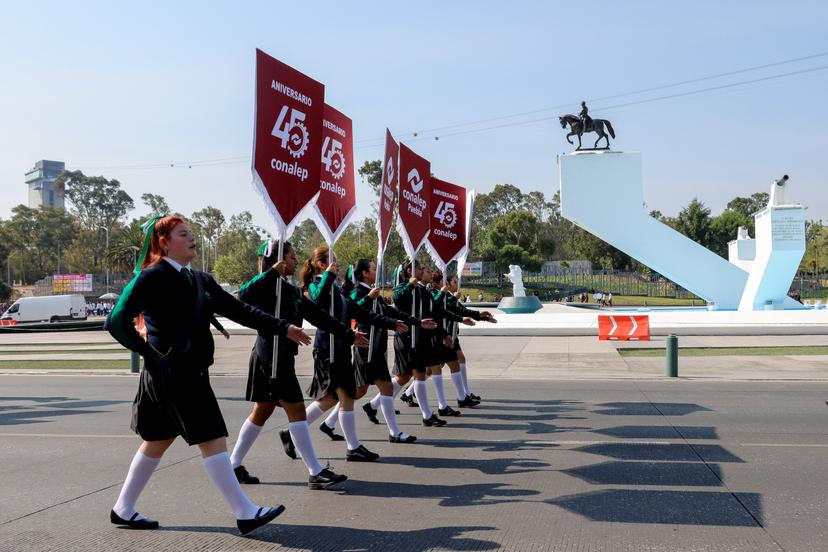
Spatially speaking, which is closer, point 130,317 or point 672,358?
point 130,317

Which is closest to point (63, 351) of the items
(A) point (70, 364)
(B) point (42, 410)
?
(A) point (70, 364)

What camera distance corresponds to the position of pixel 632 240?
34969mm

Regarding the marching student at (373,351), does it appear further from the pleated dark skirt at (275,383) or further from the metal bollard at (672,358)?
the metal bollard at (672,358)

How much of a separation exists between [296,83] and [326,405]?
10.00 feet

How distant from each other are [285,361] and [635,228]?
31404 mm

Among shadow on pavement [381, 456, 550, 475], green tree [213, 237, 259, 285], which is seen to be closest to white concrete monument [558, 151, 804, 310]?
shadow on pavement [381, 456, 550, 475]

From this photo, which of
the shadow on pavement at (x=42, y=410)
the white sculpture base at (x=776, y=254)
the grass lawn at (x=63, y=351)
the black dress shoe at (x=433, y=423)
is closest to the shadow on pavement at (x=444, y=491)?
the black dress shoe at (x=433, y=423)

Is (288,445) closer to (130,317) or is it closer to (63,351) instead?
(130,317)

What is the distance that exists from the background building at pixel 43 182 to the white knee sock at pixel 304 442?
641ft

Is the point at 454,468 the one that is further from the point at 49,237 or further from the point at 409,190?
the point at 49,237

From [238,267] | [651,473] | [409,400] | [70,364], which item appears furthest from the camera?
[238,267]

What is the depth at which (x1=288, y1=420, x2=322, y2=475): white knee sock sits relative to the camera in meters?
5.71

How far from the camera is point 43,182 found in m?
183

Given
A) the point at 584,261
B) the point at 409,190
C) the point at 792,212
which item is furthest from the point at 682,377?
the point at 584,261
